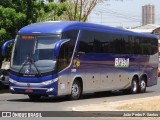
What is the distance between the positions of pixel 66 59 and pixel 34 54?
1393 millimetres

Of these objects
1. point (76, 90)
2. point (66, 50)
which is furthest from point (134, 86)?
point (66, 50)

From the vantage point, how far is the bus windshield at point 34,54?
20125mm

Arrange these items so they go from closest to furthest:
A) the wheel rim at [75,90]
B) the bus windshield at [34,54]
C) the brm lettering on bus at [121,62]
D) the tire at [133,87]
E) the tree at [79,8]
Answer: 1. the bus windshield at [34,54]
2. the wheel rim at [75,90]
3. the brm lettering on bus at [121,62]
4. the tire at [133,87]
5. the tree at [79,8]

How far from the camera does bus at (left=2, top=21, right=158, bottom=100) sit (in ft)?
66.3

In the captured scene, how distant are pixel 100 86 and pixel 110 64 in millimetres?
1431

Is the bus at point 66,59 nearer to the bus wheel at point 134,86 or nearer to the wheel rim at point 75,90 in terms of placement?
the wheel rim at point 75,90

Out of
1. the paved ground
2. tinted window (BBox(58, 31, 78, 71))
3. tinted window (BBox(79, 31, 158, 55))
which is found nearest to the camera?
the paved ground

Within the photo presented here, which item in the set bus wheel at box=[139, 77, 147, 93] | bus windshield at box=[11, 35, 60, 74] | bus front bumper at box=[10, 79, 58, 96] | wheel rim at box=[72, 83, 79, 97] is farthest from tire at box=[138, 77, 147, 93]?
bus windshield at box=[11, 35, 60, 74]

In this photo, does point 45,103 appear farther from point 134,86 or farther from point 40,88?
point 134,86

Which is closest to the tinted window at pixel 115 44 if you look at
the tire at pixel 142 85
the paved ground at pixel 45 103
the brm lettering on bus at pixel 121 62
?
the brm lettering on bus at pixel 121 62

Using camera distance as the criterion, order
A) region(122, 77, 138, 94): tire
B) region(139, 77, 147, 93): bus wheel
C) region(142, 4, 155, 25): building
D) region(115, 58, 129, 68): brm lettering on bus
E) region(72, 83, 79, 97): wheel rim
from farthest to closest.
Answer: region(142, 4, 155, 25): building → region(139, 77, 147, 93): bus wheel → region(122, 77, 138, 94): tire → region(115, 58, 129, 68): brm lettering on bus → region(72, 83, 79, 97): wheel rim

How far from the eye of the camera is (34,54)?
20.3 metres

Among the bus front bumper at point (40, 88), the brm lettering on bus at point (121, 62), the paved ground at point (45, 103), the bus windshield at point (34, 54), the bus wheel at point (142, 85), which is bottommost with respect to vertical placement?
the bus wheel at point (142, 85)

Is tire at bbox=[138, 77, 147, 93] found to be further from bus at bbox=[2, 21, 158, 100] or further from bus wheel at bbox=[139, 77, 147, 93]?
bus at bbox=[2, 21, 158, 100]
